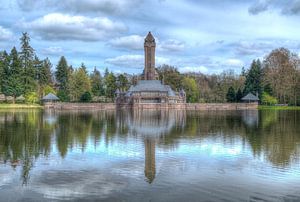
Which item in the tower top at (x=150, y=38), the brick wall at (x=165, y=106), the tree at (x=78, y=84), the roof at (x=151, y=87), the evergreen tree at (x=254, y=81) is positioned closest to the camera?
the brick wall at (x=165, y=106)

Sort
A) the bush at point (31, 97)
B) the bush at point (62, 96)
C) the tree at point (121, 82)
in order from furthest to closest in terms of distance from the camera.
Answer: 1. the tree at point (121, 82)
2. the bush at point (62, 96)
3. the bush at point (31, 97)

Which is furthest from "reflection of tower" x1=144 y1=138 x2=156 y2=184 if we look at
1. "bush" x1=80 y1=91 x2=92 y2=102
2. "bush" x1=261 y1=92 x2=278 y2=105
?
"bush" x1=261 y1=92 x2=278 y2=105

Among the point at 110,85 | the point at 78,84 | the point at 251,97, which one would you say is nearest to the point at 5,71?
the point at 78,84

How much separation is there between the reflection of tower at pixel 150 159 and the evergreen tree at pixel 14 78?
233ft

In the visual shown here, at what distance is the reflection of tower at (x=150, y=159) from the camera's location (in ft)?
52.1

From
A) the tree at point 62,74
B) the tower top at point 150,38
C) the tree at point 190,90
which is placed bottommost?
the tree at point 190,90

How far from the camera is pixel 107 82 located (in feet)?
389

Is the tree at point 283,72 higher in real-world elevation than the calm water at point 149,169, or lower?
higher

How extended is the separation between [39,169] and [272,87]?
88.0 metres

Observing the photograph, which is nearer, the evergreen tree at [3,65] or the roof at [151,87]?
the evergreen tree at [3,65]

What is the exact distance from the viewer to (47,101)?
308 ft

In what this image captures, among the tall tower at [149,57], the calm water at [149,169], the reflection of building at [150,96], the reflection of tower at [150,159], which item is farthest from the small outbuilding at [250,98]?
the reflection of tower at [150,159]

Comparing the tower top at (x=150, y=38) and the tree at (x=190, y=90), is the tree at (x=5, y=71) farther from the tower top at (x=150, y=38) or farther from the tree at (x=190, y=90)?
the tree at (x=190, y=90)

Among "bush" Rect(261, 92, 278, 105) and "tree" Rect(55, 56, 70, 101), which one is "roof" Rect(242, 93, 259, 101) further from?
"tree" Rect(55, 56, 70, 101)
